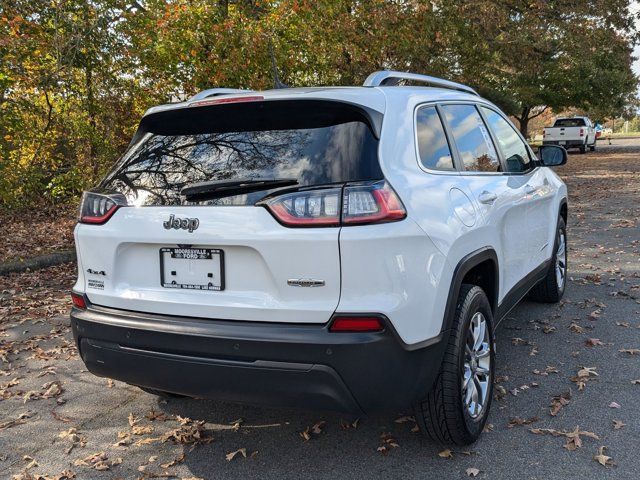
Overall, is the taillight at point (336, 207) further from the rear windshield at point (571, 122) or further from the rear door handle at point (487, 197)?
the rear windshield at point (571, 122)

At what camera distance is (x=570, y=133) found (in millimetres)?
33750

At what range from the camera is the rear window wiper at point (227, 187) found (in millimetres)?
2660

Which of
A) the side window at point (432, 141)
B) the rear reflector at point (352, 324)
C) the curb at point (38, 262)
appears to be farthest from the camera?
the curb at point (38, 262)

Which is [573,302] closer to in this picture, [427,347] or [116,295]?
[427,347]

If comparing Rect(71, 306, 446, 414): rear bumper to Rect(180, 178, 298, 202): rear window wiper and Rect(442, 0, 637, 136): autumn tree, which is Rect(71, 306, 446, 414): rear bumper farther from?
Rect(442, 0, 637, 136): autumn tree

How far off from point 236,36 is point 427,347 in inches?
309

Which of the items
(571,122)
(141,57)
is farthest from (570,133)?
(141,57)

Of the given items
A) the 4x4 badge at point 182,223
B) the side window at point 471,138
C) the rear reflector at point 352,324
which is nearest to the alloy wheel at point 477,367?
the rear reflector at point 352,324

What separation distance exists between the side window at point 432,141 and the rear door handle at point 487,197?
263mm

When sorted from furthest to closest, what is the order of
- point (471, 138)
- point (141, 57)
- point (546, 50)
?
point (546, 50)
point (141, 57)
point (471, 138)

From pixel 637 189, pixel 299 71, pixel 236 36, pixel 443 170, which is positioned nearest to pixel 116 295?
pixel 443 170

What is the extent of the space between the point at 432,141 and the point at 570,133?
33.8 m

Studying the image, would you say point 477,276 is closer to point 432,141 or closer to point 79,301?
point 432,141

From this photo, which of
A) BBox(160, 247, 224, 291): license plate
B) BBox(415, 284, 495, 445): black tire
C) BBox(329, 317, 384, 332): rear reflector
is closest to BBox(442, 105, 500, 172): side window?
BBox(415, 284, 495, 445): black tire
